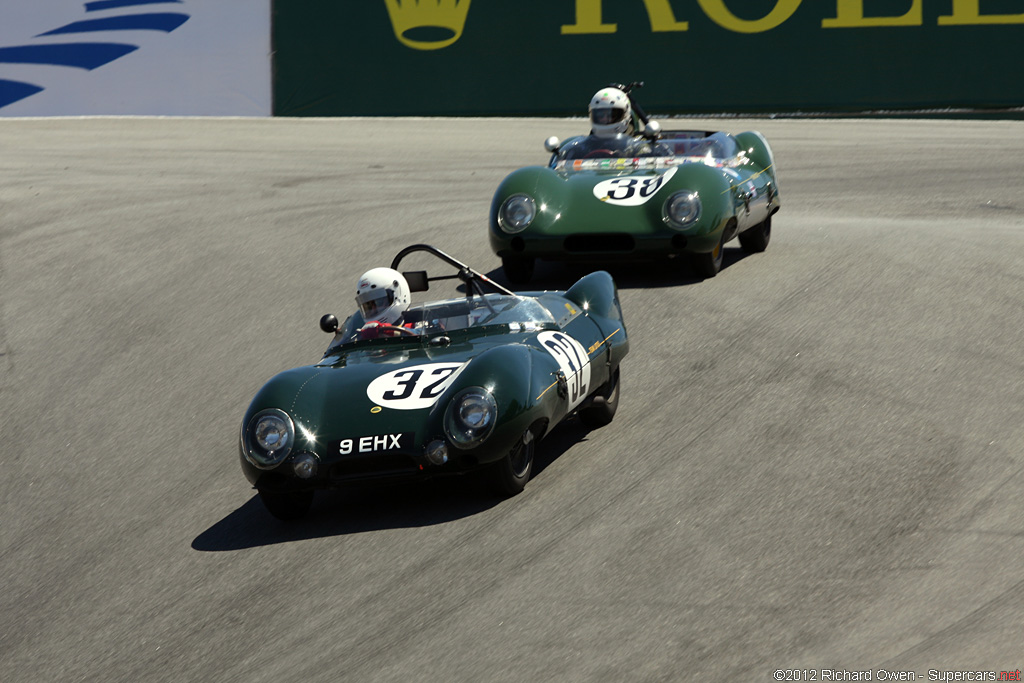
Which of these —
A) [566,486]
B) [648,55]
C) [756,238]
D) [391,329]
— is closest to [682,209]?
[756,238]

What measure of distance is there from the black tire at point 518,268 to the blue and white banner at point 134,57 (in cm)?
1044

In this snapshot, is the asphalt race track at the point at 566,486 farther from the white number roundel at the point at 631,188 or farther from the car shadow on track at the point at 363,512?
the white number roundel at the point at 631,188

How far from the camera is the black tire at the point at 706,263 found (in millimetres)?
9609

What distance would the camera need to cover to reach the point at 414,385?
243 inches

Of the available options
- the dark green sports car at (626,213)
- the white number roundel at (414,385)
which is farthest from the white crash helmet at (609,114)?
the white number roundel at (414,385)

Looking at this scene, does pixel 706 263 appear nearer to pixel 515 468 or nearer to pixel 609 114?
pixel 609 114

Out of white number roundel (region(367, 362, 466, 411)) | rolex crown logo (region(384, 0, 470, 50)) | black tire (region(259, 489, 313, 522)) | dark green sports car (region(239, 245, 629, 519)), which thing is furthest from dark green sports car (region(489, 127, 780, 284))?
rolex crown logo (region(384, 0, 470, 50))

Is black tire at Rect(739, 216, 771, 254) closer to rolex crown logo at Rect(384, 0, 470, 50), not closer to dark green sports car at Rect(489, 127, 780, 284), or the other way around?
dark green sports car at Rect(489, 127, 780, 284)

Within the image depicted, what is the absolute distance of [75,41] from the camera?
18781 mm

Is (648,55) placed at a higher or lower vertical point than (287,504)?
lower

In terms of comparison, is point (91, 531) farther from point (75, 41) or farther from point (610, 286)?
point (75, 41)

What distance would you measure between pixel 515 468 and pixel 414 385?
60 cm

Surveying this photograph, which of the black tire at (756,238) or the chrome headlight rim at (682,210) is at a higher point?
the chrome headlight rim at (682,210)

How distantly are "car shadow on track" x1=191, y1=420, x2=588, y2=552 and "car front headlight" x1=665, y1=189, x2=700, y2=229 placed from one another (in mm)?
2965
